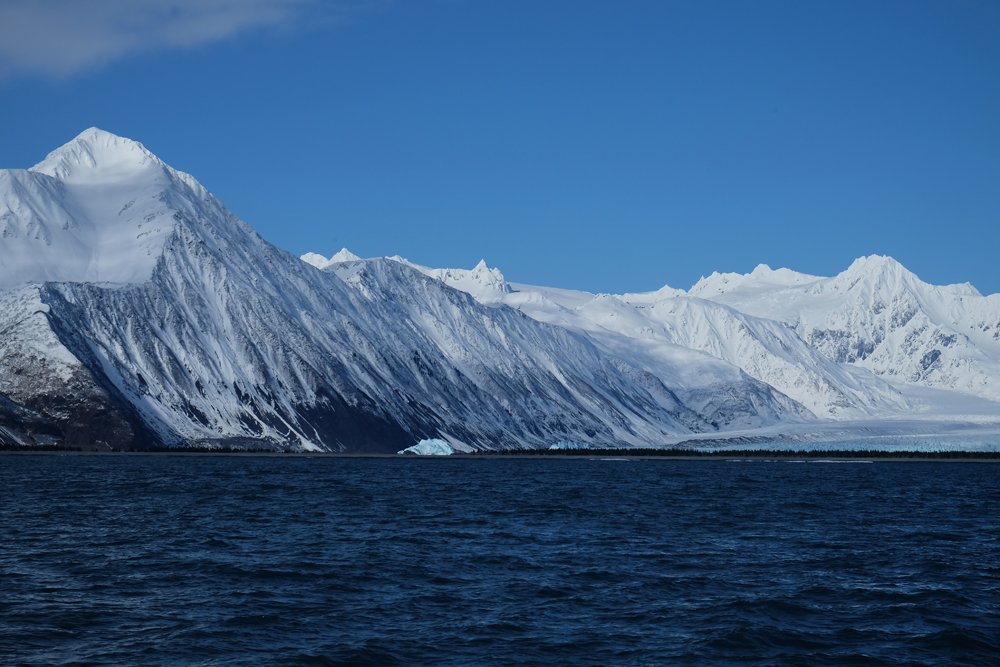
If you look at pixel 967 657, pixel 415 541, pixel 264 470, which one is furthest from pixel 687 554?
pixel 264 470

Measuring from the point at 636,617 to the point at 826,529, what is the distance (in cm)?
3294

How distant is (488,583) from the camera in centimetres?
4378

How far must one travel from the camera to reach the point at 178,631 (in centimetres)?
3406

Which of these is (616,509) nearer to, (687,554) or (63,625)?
(687,554)

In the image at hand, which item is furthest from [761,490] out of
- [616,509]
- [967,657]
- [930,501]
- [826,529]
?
[967,657]

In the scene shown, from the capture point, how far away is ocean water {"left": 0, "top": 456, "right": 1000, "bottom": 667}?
3256 cm

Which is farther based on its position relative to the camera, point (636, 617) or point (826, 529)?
point (826, 529)

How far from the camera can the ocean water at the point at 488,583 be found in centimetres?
3256

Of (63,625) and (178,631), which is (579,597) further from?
(63,625)

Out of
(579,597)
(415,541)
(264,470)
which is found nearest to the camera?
(579,597)

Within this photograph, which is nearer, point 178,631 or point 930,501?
point 178,631

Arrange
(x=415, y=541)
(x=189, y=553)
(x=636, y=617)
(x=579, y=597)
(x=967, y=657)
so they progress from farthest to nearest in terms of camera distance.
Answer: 1. (x=415, y=541)
2. (x=189, y=553)
3. (x=579, y=597)
4. (x=636, y=617)
5. (x=967, y=657)

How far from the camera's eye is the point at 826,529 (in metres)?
66.6

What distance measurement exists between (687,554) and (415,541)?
1385 centimetres
